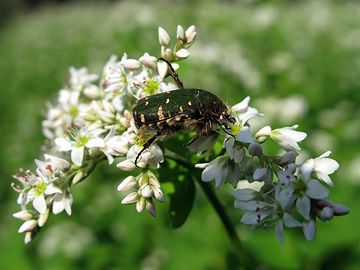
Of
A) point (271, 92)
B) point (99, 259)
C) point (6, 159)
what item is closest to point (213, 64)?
point (271, 92)

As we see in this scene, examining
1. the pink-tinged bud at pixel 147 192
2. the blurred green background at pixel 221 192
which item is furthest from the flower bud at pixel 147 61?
the blurred green background at pixel 221 192

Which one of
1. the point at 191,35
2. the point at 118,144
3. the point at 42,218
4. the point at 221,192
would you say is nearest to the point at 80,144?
the point at 118,144

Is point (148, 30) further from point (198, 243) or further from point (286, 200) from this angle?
point (286, 200)

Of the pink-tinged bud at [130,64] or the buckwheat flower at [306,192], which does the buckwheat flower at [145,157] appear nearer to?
the pink-tinged bud at [130,64]

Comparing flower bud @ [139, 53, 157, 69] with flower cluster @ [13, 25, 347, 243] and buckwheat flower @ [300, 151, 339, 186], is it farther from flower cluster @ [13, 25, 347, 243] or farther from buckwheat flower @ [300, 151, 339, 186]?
buckwheat flower @ [300, 151, 339, 186]

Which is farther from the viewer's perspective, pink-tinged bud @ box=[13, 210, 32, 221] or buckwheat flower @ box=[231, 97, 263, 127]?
pink-tinged bud @ box=[13, 210, 32, 221]

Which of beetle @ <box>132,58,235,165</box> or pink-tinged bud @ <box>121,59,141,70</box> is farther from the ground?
pink-tinged bud @ <box>121,59,141,70</box>

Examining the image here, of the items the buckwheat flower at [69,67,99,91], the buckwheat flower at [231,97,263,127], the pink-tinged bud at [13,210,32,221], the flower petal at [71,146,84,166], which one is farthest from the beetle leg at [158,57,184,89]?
the pink-tinged bud at [13,210,32,221]
